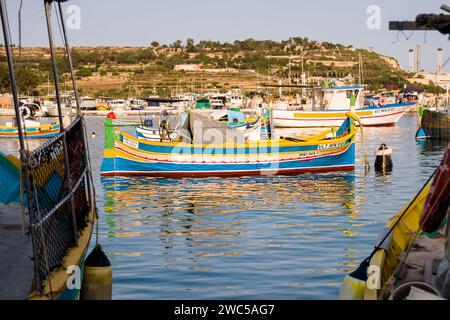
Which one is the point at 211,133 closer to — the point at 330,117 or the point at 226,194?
the point at 226,194

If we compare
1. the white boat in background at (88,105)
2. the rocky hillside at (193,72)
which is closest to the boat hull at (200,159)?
the white boat in background at (88,105)

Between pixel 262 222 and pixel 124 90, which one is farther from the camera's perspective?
pixel 124 90

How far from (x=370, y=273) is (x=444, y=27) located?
9.89 feet

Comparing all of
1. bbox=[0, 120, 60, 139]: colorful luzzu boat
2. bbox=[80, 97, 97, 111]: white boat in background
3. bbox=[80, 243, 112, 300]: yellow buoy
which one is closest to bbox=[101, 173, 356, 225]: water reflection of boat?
bbox=[80, 243, 112, 300]: yellow buoy

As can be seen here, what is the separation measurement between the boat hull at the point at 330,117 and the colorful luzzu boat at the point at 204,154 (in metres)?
31.1

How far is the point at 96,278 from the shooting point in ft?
35.1

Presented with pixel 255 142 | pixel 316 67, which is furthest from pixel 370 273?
pixel 316 67

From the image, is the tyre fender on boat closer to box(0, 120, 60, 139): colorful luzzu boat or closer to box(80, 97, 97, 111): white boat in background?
box(0, 120, 60, 139): colorful luzzu boat

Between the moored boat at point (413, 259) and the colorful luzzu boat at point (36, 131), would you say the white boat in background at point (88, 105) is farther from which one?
the moored boat at point (413, 259)

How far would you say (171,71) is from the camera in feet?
575

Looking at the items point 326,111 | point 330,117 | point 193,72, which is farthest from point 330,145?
point 193,72

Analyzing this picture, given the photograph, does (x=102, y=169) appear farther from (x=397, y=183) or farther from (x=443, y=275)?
(x=443, y=275)

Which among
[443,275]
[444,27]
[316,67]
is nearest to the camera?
[443,275]
